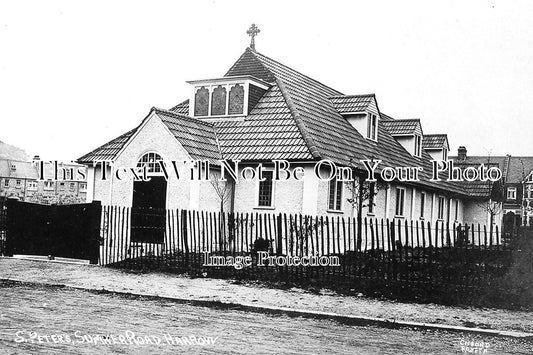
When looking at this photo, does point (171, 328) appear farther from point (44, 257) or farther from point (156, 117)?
point (156, 117)

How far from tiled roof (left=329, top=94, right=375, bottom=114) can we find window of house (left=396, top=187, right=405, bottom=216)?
4210mm

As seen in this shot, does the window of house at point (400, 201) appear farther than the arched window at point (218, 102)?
Yes

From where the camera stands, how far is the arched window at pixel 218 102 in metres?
24.9

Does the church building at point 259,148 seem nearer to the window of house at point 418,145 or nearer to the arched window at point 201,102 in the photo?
the arched window at point 201,102

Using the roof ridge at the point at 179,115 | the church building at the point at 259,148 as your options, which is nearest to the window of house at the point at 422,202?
the church building at the point at 259,148

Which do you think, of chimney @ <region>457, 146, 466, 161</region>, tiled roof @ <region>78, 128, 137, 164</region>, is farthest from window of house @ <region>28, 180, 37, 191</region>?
tiled roof @ <region>78, 128, 137, 164</region>

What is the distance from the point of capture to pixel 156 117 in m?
21.6

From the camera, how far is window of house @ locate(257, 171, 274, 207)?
72.6 ft

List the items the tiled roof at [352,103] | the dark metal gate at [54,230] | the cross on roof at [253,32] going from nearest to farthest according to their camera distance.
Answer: the dark metal gate at [54,230] < the tiled roof at [352,103] < the cross on roof at [253,32]

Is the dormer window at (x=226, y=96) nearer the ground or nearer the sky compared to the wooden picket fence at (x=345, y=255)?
nearer the sky

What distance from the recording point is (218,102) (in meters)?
25.0

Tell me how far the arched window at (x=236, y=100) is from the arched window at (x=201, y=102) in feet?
→ 3.63

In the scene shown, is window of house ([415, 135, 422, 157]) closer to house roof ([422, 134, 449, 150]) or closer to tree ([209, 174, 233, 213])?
house roof ([422, 134, 449, 150])

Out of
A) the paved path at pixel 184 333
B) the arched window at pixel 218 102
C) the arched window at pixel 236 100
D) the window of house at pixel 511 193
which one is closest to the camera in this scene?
the paved path at pixel 184 333
